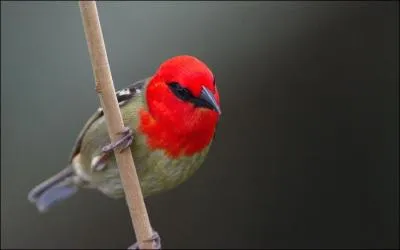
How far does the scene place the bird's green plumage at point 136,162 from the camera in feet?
6.15

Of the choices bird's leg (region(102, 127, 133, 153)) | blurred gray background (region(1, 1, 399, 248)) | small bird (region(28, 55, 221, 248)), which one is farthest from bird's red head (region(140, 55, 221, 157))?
blurred gray background (region(1, 1, 399, 248))

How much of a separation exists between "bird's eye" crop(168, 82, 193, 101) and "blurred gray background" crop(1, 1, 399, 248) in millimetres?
1230

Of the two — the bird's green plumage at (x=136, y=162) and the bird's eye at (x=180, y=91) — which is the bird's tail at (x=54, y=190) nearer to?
the bird's green plumage at (x=136, y=162)

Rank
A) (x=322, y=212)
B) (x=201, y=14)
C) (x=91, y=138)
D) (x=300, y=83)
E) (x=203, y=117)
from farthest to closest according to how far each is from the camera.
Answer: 1. (x=322, y=212)
2. (x=300, y=83)
3. (x=201, y=14)
4. (x=91, y=138)
5. (x=203, y=117)

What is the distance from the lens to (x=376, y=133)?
3.17 m

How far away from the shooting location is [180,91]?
5.46 feet

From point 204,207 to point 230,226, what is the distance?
0.17 meters

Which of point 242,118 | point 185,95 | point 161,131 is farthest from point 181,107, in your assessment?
point 242,118

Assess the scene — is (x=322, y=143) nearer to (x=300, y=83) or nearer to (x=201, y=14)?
(x=300, y=83)

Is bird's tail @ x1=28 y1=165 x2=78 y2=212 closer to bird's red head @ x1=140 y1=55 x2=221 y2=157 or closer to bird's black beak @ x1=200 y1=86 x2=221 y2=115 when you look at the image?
bird's red head @ x1=140 y1=55 x2=221 y2=157

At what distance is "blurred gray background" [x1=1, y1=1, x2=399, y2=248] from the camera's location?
292 centimetres

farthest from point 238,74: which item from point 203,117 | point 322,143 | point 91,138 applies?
point 203,117

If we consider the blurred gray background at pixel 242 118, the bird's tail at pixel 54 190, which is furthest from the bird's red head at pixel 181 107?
the blurred gray background at pixel 242 118

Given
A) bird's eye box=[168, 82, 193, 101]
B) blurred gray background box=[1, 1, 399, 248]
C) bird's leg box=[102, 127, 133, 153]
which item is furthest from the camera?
blurred gray background box=[1, 1, 399, 248]
